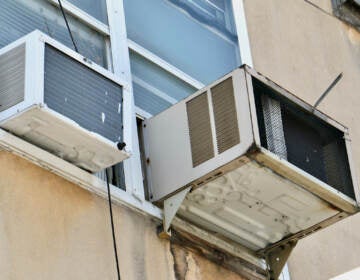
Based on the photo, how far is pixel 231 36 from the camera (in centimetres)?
834

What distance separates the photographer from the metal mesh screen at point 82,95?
19.8ft

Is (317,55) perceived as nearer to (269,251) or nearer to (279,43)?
(279,43)

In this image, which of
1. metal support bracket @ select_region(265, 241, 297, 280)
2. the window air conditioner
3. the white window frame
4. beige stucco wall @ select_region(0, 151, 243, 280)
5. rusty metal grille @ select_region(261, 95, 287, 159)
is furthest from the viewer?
the window air conditioner

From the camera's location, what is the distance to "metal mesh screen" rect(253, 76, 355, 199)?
261 inches

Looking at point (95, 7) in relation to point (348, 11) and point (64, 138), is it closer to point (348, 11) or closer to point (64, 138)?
point (64, 138)

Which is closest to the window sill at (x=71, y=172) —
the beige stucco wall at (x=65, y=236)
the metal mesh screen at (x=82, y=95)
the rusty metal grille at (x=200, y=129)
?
the beige stucco wall at (x=65, y=236)

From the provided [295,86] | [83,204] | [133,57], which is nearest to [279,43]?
[295,86]

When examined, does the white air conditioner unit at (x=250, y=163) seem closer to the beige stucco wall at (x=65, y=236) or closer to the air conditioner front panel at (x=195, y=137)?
the air conditioner front panel at (x=195, y=137)

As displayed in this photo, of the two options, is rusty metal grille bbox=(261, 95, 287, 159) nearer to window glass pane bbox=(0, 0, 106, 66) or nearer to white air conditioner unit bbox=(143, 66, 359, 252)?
white air conditioner unit bbox=(143, 66, 359, 252)

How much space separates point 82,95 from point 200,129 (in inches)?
31.9

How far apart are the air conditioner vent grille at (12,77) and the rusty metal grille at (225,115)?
1.17 meters

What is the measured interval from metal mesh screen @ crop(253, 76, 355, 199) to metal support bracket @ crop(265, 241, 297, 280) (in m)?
0.53

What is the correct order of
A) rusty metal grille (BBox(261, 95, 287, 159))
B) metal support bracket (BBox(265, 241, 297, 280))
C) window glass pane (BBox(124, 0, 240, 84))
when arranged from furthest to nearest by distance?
window glass pane (BBox(124, 0, 240, 84)) < metal support bracket (BBox(265, 241, 297, 280)) < rusty metal grille (BBox(261, 95, 287, 159))

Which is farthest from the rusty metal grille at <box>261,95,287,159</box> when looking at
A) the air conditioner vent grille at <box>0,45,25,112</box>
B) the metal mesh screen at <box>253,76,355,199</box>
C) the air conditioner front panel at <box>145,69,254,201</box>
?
the air conditioner vent grille at <box>0,45,25,112</box>
